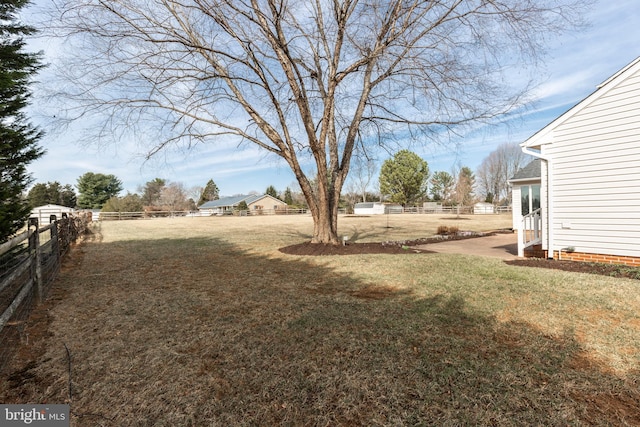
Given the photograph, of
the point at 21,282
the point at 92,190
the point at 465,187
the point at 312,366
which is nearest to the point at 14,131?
the point at 21,282

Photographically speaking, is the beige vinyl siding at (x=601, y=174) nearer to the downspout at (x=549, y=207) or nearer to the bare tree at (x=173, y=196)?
the downspout at (x=549, y=207)

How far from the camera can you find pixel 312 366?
2.62 metres

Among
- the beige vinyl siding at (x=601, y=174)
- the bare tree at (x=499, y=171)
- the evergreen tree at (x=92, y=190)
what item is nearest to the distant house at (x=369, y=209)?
the bare tree at (x=499, y=171)

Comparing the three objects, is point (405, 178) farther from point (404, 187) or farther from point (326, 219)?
point (326, 219)

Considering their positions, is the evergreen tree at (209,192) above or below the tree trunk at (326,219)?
above

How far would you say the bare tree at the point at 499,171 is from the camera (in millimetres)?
52562

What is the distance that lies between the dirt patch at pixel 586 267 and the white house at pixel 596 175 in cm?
32

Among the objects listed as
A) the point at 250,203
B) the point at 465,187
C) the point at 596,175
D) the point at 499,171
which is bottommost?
the point at 596,175

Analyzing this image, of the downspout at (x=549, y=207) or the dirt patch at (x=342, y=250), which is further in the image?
the dirt patch at (x=342, y=250)

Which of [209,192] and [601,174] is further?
[209,192]

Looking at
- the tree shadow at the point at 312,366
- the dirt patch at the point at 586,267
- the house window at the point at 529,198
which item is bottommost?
the tree shadow at the point at 312,366

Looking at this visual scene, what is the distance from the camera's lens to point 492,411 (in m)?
2.02

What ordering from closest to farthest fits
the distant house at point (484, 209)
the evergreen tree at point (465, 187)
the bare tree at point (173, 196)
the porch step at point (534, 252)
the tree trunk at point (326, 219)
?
the porch step at point (534, 252)
the tree trunk at point (326, 219)
the evergreen tree at point (465, 187)
the distant house at point (484, 209)
the bare tree at point (173, 196)

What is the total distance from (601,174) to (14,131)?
38.3ft
